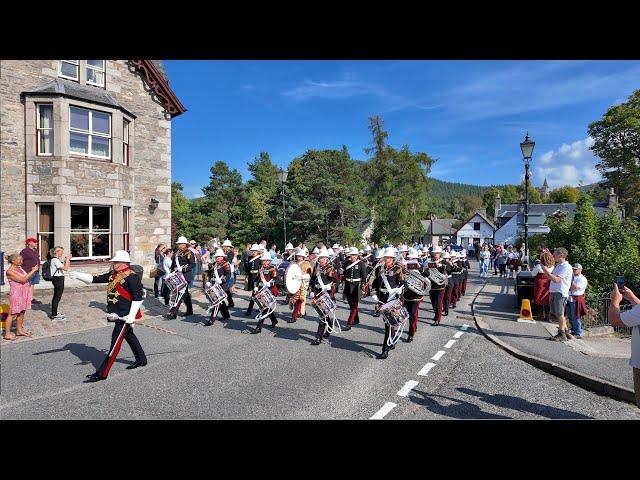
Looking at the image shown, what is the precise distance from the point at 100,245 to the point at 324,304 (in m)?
11.0

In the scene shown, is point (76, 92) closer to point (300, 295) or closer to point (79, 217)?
point (79, 217)

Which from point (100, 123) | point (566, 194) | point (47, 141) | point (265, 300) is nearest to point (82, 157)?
point (47, 141)

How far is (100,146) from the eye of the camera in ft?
49.5

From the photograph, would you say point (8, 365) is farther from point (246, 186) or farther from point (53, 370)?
point (246, 186)

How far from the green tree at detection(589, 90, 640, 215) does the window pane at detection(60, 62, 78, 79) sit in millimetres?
33063

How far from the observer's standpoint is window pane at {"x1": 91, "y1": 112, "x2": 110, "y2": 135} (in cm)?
1481

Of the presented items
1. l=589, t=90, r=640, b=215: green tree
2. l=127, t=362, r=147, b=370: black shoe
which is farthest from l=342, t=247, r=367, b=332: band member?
l=589, t=90, r=640, b=215: green tree

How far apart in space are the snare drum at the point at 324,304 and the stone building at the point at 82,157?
10175mm

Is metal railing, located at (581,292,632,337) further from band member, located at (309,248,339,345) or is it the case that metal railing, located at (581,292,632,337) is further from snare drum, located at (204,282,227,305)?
snare drum, located at (204,282,227,305)

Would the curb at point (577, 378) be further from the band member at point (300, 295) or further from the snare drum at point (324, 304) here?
the band member at point (300, 295)

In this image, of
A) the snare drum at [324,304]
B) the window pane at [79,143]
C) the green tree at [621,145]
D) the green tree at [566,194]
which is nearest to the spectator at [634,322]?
the snare drum at [324,304]

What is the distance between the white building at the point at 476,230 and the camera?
67188 mm
